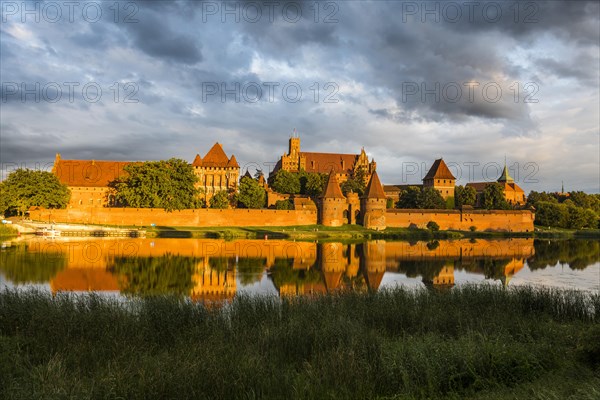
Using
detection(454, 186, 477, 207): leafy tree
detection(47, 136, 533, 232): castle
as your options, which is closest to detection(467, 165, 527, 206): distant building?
detection(454, 186, 477, 207): leafy tree

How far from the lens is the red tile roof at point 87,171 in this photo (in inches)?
2120

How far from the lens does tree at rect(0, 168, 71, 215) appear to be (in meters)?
41.1

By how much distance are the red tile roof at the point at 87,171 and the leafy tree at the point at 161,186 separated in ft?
36.0

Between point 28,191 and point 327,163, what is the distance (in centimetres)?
4235

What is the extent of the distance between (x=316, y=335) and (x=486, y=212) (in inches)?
1895

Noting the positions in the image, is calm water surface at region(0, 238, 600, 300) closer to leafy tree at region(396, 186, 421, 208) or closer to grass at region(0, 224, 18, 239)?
grass at region(0, 224, 18, 239)

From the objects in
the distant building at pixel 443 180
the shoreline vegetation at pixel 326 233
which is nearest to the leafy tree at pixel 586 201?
the distant building at pixel 443 180

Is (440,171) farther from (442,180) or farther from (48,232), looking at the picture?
(48,232)

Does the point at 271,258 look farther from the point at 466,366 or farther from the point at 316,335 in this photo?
the point at 466,366

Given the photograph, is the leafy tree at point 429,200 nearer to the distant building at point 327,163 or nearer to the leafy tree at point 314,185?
the leafy tree at point 314,185

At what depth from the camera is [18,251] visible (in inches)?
920

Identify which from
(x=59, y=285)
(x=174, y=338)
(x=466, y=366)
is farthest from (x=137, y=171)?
(x=466, y=366)

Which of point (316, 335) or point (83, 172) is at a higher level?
point (83, 172)

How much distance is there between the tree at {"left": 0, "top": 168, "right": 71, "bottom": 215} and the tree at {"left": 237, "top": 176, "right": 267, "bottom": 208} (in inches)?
671
